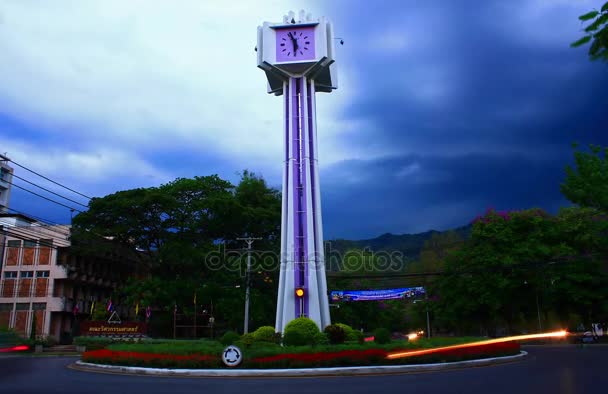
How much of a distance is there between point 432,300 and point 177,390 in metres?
42.4

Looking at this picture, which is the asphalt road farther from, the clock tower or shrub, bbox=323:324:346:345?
the clock tower

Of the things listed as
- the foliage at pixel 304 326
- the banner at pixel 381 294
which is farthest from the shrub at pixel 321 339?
the banner at pixel 381 294

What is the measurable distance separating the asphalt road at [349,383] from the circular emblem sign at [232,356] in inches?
61.6

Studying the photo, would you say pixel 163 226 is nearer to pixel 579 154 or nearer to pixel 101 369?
pixel 101 369

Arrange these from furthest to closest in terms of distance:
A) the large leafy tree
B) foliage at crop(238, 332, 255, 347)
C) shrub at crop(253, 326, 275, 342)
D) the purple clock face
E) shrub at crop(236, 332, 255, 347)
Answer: the large leafy tree
the purple clock face
shrub at crop(253, 326, 275, 342)
foliage at crop(238, 332, 255, 347)
shrub at crop(236, 332, 255, 347)

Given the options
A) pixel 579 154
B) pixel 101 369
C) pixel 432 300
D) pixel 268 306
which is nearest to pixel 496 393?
pixel 101 369

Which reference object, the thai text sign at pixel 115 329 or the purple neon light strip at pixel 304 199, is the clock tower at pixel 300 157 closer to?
the purple neon light strip at pixel 304 199

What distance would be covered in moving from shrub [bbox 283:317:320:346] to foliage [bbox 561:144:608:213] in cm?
1443

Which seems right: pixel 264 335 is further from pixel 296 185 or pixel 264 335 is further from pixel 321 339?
pixel 296 185

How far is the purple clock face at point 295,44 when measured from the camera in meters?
34.1

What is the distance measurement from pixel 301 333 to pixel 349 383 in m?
8.64

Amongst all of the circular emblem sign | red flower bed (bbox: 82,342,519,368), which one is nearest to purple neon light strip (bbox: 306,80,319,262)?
red flower bed (bbox: 82,342,519,368)

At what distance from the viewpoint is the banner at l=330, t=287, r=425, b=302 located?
4656 cm

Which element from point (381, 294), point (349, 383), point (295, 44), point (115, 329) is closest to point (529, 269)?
point (381, 294)
